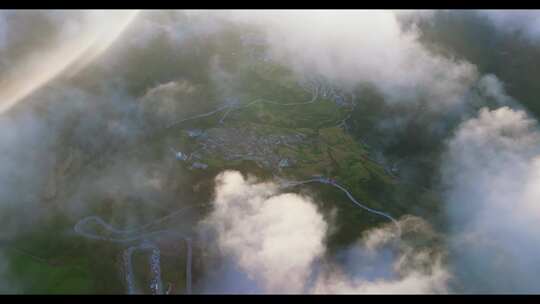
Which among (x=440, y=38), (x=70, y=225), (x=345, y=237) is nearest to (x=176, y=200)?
(x=70, y=225)

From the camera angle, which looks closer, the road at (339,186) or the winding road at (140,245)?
the winding road at (140,245)

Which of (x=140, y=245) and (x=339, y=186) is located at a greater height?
(x=339, y=186)

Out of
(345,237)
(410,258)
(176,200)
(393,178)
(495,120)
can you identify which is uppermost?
(495,120)

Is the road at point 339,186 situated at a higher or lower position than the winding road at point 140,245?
higher

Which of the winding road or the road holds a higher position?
the road

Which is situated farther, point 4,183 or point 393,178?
point 393,178

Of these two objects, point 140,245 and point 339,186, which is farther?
Result: point 339,186

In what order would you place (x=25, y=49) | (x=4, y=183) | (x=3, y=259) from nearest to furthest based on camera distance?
(x=3, y=259) < (x=4, y=183) < (x=25, y=49)

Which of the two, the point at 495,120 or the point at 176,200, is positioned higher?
the point at 495,120

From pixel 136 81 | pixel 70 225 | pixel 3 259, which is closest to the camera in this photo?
pixel 3 259

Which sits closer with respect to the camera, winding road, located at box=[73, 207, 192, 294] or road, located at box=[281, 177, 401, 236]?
winding road, located at box=[73, 207, 192, 294]

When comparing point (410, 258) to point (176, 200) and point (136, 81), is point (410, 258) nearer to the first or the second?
point (176, 200)
